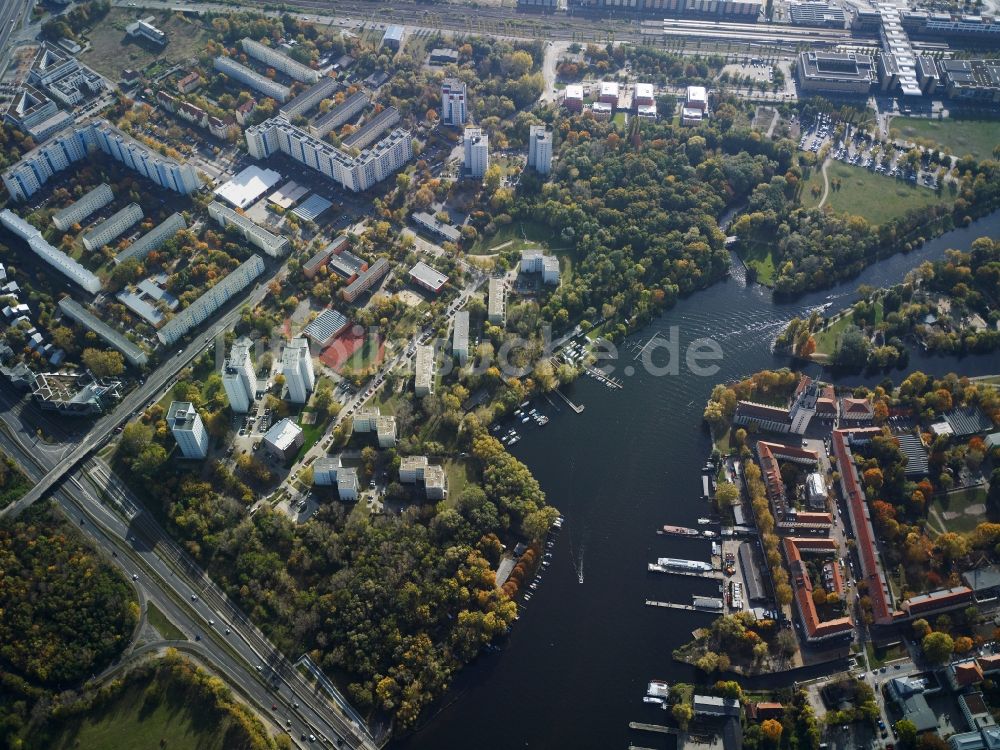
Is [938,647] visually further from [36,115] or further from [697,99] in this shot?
[36,115]

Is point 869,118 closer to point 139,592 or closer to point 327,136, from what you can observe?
point 327,136

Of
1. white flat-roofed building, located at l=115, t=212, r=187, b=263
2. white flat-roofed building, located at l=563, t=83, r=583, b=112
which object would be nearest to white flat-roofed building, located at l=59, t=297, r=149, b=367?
white flat-roofed building, located at l=115, t=212, r=187, b=263

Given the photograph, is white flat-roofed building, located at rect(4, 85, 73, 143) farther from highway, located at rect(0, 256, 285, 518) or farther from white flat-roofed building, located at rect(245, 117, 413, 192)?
highway, located at rect(0, 256, 285, 518)

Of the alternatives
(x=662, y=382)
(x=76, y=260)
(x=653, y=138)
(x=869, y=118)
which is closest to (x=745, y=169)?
(x=653, y=138)

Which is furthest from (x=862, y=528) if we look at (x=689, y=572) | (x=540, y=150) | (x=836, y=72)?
(x=836, y=72)

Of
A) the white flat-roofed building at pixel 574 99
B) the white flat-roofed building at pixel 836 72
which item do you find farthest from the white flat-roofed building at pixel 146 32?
the white flat-roofed building at pixel 836 72
